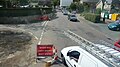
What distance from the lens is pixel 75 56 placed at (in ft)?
27.8

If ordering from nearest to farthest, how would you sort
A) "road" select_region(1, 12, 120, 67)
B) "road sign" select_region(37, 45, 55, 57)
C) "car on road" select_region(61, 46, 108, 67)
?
1. "car on road" select_region(61, 46, 108, 67)
2. "road sign" select_region(37, 45, 55, 57)
3. "road" select_region(1, 12, 120, 67)

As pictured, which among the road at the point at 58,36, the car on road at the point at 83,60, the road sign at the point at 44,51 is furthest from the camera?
the road at the point at 58,36

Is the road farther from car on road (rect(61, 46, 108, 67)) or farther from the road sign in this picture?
car on road (rect(61, 46, 108, 67))

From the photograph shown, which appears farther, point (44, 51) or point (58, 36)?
point (58, 36)

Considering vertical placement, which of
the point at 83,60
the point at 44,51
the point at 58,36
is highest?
the point at 83,60

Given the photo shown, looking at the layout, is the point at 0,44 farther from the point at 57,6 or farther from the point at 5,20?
the point at 57,6

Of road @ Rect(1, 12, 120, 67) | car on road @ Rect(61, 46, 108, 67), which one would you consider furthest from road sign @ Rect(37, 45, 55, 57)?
car on road @ Rect(61, 46, 108, 67)

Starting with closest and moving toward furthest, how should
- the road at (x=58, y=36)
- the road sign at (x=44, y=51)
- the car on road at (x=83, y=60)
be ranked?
the car on road at (x=83, y=60) < the road sign at (x=44, y=51) < the road at (x=58, y=36)

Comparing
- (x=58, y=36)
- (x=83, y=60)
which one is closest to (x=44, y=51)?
(x=83, y=60)

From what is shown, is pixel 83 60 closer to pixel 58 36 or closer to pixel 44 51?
pixel 44 51

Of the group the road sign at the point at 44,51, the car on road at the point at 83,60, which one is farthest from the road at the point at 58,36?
the car on road at the point at 83,60

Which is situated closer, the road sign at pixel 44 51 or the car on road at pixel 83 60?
the car on road at pixel 83 60

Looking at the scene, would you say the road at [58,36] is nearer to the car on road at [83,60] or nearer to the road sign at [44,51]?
the road sign at [44,51]

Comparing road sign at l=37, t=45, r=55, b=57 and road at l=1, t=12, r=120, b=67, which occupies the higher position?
road sign at l=37, t=45, r=55, b=57
